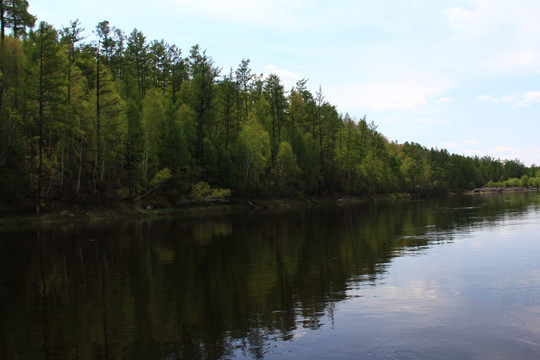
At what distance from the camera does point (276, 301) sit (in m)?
12.8

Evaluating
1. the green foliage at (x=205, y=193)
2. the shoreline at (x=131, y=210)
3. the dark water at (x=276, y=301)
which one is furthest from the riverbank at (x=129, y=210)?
the dark water at (x=276, y=301)

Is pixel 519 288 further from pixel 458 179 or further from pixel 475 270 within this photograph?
pixel 458 179

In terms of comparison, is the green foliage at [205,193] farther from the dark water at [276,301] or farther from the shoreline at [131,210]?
the dark water at [276,301]

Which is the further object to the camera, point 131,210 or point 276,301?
point 131,210

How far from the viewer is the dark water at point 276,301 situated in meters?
9.23

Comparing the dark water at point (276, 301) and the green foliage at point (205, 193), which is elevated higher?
the green foliage at point (205, 193)

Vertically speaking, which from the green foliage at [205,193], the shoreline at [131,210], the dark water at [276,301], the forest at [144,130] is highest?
the forest at [144,130]

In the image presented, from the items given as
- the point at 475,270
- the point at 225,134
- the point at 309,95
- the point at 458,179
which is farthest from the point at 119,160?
the point at 458,179

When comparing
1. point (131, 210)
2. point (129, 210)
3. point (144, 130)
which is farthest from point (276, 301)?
point (144, 130)

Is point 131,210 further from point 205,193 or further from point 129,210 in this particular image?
point 205,193

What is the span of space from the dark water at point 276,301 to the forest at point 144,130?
26580mm

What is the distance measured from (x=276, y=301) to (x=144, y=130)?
5271 cm

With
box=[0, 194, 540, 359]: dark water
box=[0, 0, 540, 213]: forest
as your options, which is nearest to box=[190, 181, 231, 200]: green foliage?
box=[0, 0, 540, 213]: forest

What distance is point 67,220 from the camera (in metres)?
46.0
